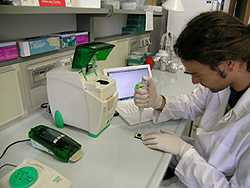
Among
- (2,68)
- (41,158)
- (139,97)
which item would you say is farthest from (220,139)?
(2,68)

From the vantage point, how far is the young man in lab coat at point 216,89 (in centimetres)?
75

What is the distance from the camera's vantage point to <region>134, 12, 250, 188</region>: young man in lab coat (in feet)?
2.46

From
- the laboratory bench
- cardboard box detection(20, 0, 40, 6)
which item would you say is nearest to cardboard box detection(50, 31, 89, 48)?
cardboard box detection(20, 0, 40, 6)

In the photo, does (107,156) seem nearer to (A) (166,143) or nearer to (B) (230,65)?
(A) (166,143)

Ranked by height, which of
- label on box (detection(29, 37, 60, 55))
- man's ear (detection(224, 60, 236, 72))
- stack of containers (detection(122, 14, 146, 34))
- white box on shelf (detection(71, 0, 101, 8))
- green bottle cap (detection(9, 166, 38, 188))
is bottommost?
green bottle cap (detection(9, 166, 38, 188))

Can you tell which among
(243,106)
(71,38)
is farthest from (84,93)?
(243,106)

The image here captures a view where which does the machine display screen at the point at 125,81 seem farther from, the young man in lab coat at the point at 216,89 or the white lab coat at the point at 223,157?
the white lab coat at the point at 223,157

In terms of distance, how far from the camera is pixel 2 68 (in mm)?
934

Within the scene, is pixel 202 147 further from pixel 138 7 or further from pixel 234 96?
pixel 138 7

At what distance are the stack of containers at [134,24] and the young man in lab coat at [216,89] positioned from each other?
1147 millimetres

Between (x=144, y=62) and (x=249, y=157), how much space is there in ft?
4.70

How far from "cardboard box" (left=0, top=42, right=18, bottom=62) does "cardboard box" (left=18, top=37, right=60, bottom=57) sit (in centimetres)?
3

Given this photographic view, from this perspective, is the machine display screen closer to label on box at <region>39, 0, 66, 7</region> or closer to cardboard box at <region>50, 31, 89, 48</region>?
cardboard box at <region>50, 31, 89, 48</region>

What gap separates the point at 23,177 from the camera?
654mm
